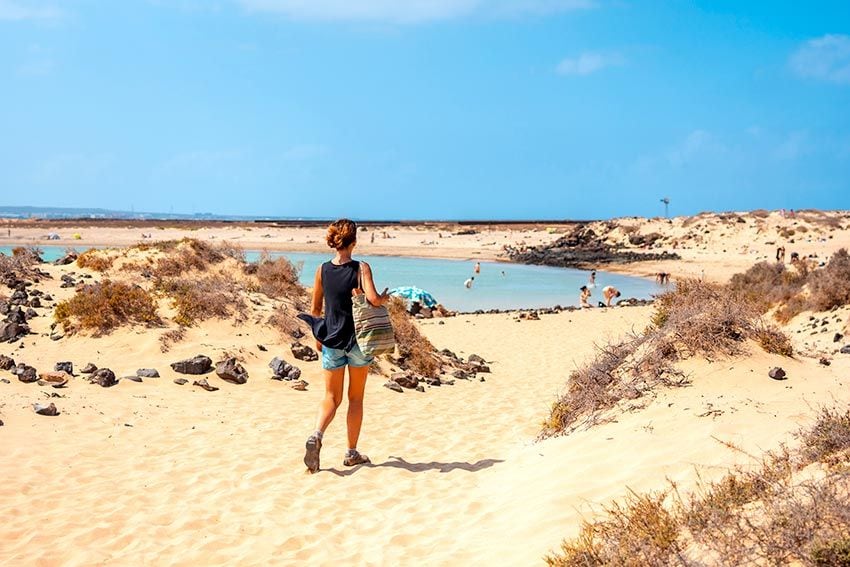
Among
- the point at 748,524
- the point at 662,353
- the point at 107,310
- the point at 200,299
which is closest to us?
the point at 748,524

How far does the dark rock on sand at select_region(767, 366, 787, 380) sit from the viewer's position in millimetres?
6935

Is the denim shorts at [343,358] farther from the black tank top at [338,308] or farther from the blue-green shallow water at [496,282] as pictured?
the blue-green shallow water at [496,282]

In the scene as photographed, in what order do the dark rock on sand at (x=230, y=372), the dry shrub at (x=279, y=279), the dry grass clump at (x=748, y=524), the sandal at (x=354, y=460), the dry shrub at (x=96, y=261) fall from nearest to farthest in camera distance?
1. the dry grass clump at (x=748, y=524)
2. the sandal at (x=354, y=460)
3. the dark rock on sand at (x=230, y=372)
4. the dry shrub at (x=279, y=279)
5. the dry shrub at (x=96, y=261)

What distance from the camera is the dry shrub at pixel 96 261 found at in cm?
1489

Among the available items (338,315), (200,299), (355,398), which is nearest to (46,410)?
(355,398)

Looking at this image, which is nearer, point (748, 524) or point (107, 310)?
point (748, 524)

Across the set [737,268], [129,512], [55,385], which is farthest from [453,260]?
[129,512]

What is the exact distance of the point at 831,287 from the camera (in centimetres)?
1506

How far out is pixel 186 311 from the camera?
1194 cm

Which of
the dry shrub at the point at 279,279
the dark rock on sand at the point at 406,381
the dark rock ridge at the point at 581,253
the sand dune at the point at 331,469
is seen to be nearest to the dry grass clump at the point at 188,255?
the dry shrub at the point at 279,279

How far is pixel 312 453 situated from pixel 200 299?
6.78 metres

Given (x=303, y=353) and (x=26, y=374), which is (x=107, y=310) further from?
(x=303, y=353)

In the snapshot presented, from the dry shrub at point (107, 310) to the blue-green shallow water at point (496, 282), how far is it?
516 inches

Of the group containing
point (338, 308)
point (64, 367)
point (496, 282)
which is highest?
point (338, 308)
